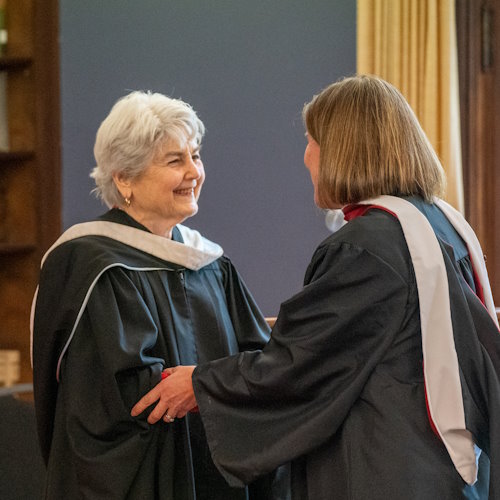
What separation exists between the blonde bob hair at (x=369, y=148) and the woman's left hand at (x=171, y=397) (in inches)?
22.3

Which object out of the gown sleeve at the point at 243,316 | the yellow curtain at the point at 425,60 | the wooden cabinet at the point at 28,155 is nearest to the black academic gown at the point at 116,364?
the gown sleeve at the point at 243,316

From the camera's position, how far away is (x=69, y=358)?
2268mm

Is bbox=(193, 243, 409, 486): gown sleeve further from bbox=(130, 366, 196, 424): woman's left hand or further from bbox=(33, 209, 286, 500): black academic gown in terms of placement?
bbox=(33, 209, 286, 500): black academic gown

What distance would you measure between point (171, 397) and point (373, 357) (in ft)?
1.84

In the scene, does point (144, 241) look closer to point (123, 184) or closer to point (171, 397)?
point (123, 184)

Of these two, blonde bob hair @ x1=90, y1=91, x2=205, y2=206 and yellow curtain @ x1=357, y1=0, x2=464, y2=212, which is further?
yellow curtain @ x1=357, y1=0, x2=464, y2=212

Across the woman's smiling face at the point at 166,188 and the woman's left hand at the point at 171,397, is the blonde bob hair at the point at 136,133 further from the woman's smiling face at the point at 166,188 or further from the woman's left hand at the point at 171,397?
the woman's left hand at the point at 171,397

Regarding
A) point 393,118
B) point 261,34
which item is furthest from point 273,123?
point 393,118

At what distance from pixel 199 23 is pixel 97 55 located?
0.50 m

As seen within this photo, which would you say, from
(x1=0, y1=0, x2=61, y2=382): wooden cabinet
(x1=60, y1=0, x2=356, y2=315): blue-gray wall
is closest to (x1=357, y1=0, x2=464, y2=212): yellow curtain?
(x1=60, y1=0, x2=356, y2=315): blue-gray wall

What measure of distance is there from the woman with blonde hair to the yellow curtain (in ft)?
6.21

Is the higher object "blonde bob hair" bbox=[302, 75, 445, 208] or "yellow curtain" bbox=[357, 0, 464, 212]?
"yellow curtain" bbox=[357, 0, 464, 212]

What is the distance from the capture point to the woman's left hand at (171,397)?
217 cm

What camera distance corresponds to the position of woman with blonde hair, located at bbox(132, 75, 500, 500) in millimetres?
1890
